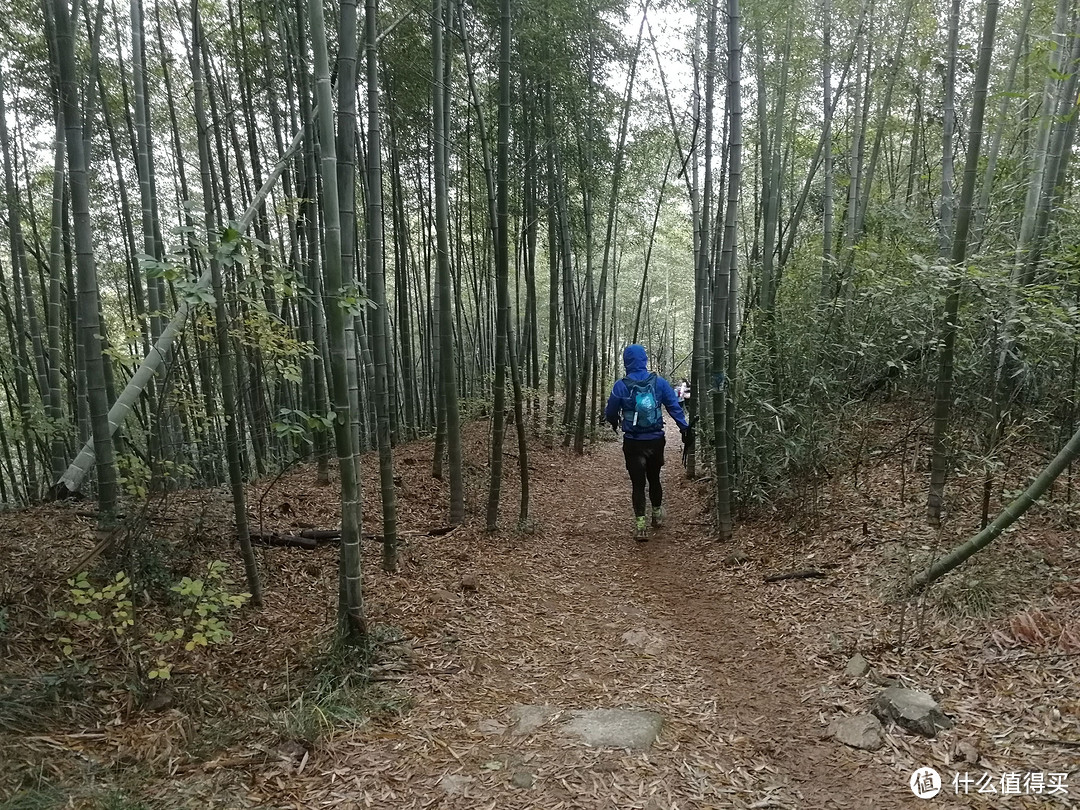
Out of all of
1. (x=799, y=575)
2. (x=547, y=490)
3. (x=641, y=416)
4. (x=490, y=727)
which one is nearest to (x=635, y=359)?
(x=641, y=416)

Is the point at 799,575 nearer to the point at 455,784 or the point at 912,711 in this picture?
the point at 912,711

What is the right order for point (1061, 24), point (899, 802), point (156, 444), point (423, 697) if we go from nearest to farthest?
1. point (899, 802)
2. point (423, 697)
3. point (156, 444)
4. point (1061, 24)

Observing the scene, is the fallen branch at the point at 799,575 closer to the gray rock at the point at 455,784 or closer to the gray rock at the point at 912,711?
the gray rock at the point at 912,711

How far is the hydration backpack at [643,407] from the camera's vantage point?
4.86 meters

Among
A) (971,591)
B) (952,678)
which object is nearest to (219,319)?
(952,678)

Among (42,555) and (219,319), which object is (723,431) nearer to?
(219,319)

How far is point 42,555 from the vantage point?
9.84 ft

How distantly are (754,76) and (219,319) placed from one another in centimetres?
695

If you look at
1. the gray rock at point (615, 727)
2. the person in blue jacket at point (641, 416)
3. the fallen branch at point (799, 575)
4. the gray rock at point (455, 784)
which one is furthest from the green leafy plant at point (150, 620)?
the person in blue jacket at point (641, 416)

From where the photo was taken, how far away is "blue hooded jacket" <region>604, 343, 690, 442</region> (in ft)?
16.0

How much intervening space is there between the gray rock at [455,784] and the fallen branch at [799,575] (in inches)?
95.0

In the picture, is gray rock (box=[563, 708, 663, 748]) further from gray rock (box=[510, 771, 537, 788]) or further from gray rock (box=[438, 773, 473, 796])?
gray rock (box=[438, 773, 473, 796])

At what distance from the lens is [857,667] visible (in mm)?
2555

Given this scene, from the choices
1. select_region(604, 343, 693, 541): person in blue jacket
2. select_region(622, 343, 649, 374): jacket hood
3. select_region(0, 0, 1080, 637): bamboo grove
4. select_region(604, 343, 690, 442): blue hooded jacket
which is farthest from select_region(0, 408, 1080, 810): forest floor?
select_region(622, 343, 649, 374): jacket hood
